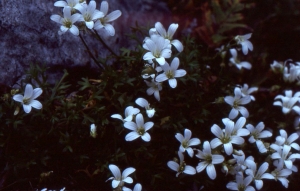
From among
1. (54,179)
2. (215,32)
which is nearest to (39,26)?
(54,179)

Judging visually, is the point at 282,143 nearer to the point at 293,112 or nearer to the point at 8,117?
the point at 293,112

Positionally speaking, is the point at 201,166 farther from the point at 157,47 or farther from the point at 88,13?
the point at 88,13

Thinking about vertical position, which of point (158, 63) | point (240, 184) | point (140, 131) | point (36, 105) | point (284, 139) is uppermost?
point (158, 63)

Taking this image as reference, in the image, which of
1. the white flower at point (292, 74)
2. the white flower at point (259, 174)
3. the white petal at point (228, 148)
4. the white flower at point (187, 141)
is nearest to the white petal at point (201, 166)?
the white flower at point (187, 141)

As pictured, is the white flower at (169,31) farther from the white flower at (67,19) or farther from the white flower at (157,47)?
the white flower at (67,19)

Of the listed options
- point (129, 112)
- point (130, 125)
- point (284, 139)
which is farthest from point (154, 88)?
point (284, 139)

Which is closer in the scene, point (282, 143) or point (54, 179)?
point (54, 179)
